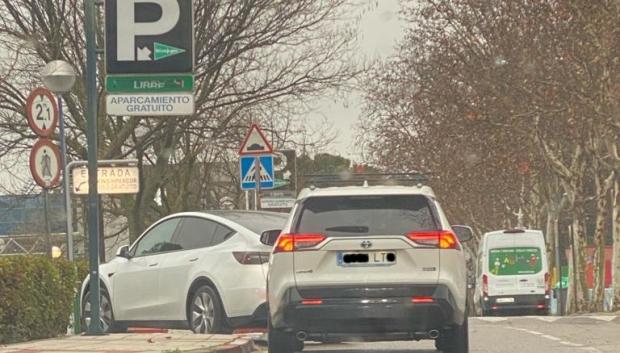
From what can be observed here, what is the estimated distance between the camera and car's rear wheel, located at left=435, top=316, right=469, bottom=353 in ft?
37.3

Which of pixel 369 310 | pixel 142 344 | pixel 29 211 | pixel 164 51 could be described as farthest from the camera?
pixel 29 211

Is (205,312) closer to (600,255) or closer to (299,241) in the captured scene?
(299,241)

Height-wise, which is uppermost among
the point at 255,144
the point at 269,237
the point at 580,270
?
the point at 255,144

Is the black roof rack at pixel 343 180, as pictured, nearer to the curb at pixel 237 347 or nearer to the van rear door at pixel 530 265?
the curb at pixel 237 347

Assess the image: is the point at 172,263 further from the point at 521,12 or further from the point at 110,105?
the point at 521,12

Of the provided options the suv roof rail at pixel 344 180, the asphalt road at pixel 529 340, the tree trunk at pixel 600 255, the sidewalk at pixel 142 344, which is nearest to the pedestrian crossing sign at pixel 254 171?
the suv roof rail at pixel 344 180

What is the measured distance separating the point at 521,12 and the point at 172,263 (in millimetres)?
19673

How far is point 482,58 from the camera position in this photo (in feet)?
113

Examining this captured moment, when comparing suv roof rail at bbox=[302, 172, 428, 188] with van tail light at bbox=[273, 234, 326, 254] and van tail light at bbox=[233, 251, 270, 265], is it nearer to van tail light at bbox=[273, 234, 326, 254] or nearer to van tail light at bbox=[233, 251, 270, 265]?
van tail light at bbox=[273, 234, 326, 254]

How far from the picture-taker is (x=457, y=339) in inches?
450

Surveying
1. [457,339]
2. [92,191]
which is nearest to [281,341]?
[457,339]

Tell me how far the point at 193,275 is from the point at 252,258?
2.94 feet

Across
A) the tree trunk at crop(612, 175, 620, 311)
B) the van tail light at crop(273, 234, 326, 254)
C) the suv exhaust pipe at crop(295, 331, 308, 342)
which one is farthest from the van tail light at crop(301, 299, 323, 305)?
the tree trunk at crop(612, 175, 620, 311)

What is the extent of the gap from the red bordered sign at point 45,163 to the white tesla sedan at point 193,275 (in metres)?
1.25
